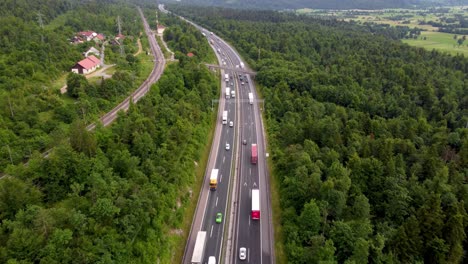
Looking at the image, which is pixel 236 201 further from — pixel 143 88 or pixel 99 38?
pixel 99 38

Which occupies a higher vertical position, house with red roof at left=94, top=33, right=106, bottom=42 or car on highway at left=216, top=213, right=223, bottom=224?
house with red roof at left=94, top=33, right=106, bottom=42

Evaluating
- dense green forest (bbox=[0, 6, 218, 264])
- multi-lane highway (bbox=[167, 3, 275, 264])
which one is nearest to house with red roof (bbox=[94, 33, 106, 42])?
multi-lane highway (bbox=[167, 3, 275, 264])

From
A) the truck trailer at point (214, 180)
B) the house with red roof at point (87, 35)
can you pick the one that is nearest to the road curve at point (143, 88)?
the house with red roof at point (87, 35)

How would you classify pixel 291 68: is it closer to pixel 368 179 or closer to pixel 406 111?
pixel 406 111

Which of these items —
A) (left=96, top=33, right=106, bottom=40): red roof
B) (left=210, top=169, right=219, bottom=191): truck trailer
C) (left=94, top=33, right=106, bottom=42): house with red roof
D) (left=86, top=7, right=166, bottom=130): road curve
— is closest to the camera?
(left=210, top=169, right=219, bottom=191): truck trailer

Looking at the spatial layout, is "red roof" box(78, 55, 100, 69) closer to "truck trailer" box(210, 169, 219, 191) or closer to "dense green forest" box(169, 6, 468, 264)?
"dense green forest" box(169, 6, 468, 264)

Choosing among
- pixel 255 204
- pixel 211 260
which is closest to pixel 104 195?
pixel 211 260

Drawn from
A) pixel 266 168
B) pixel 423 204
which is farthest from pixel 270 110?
pixel 423 204
